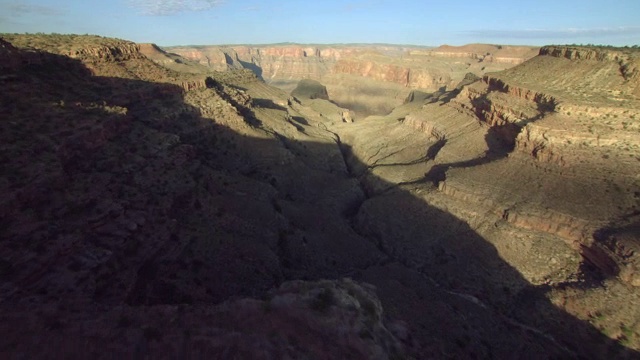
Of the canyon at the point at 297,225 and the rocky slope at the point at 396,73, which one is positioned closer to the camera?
the canyon at the point at 297,225

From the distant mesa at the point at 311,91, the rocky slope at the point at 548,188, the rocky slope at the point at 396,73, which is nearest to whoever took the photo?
the rocky slope at the point at 548,188

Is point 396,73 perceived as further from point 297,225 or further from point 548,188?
point 297,225

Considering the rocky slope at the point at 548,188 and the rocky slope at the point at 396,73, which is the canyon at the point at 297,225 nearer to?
the rocky slope at the point at 548,188

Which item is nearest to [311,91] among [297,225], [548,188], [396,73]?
[396,73]

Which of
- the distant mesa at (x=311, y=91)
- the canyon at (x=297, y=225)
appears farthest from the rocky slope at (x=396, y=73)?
the canyon at (x=297, y=225)

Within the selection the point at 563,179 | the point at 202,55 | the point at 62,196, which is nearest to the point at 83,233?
the point at 62,196

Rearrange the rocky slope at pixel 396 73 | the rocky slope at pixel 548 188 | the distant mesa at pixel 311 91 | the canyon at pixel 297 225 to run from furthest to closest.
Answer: the distant mesa at pixel 311 91
the rocky slope at pixel 396 73
the rocky slope at pixel 548 188
the canyon at pixel 297 225

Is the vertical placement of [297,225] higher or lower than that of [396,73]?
lower

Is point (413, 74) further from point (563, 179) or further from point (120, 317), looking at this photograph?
point (120, 317)

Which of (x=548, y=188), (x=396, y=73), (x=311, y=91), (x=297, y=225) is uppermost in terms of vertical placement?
(x=396, y=73)
